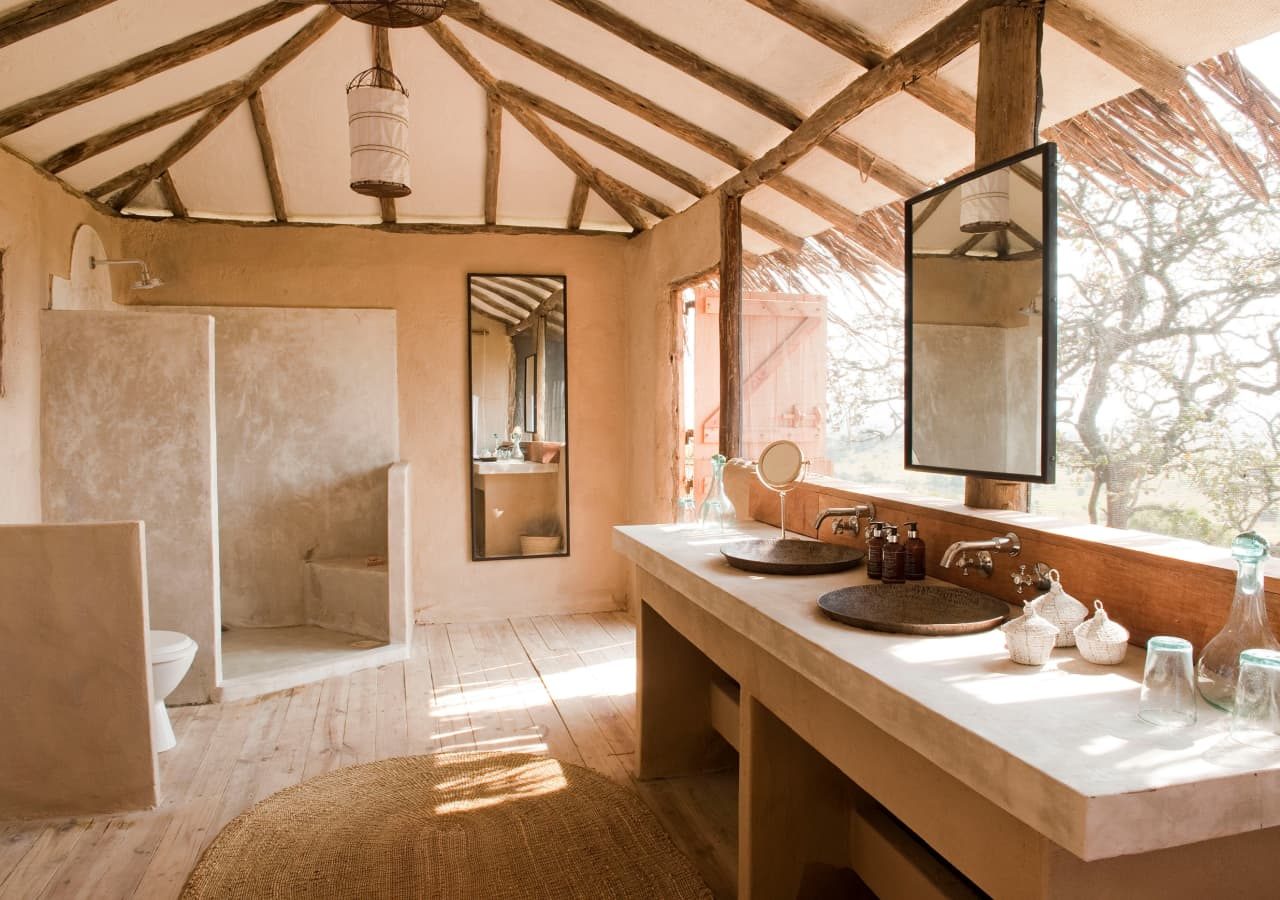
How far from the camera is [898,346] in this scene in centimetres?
654

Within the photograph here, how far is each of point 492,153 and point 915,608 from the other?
12.0ft

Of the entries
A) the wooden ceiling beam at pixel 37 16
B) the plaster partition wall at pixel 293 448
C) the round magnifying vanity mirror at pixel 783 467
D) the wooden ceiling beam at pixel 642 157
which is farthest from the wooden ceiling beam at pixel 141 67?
the round magnifying vanity mirror at pixel 783 467

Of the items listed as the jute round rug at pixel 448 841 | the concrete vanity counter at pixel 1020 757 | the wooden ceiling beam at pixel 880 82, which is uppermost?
the wooden ceiling beam at pixel 880 82

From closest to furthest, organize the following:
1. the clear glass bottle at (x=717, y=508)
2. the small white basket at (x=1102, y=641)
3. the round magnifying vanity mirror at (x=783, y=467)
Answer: the small white basket at (x=1102, y=641), the round magnifying vanity mirror at (x=783, y=467), the clear glass bottle at (x=717, y=508)

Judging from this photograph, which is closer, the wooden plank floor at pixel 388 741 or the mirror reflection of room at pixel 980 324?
the mirror reflection of room at pixel 980 324

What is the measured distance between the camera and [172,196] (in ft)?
16.0

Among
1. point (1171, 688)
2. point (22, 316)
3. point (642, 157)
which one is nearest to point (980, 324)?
point (1171, 688)

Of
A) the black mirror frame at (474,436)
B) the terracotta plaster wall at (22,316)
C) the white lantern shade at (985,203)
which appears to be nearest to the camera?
the white lantern shade at (985,203)

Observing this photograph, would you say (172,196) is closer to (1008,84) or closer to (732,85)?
(732,85)

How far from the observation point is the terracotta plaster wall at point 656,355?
191 inches

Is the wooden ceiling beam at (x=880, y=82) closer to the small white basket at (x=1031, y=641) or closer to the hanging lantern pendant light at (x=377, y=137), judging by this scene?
the hanging lantern pendant light at (x=377, y=137)

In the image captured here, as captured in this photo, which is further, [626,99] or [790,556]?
[626,99]

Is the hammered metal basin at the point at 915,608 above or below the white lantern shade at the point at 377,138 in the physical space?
below

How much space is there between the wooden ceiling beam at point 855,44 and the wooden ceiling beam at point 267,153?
8.64 ft
